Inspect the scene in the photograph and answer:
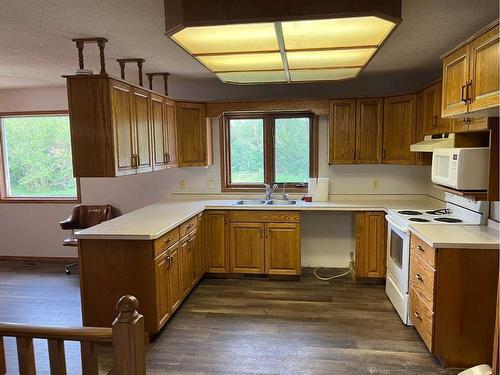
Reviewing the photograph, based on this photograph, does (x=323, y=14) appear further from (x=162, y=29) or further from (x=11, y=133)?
(x=11, y=133)

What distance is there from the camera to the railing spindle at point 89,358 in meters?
1.49

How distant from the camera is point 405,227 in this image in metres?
3.17

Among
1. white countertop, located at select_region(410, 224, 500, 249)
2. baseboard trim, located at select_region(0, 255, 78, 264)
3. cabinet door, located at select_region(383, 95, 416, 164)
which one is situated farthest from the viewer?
baseboard trim, located at select_region(0, 255, 78, 264)

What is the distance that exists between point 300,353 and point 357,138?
2.46m

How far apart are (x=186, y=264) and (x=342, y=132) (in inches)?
89.1

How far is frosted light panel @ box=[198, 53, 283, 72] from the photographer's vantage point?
2572 millimetres

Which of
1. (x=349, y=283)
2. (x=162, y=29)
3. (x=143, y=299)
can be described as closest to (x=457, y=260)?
(x=349, y=283)

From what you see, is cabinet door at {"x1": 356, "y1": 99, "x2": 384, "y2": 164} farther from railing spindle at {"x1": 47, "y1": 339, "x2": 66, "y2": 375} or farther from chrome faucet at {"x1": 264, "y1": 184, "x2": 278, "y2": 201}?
railing spindle at {"x1": 47, "y1": 339, "x2": 66, "y2": 375}

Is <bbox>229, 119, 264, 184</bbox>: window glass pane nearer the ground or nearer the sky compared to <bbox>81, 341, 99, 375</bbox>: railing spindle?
nearer the sky

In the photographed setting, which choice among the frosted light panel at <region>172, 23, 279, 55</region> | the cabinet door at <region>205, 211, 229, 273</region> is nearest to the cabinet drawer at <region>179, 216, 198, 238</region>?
the cabinet door at <region>205, 211, 229, 273</region>

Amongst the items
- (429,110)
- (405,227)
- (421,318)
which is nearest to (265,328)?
(421,318)

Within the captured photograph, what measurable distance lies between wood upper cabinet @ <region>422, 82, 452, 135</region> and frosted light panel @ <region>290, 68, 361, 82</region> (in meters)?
0.78

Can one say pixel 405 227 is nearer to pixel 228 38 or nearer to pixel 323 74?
pixel 323 74

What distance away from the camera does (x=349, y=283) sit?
4207mm
